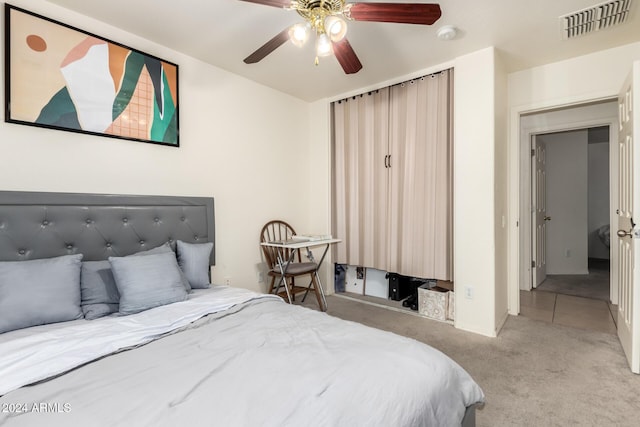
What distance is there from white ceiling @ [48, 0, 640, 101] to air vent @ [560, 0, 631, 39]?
53 mm

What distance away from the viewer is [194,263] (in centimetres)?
227

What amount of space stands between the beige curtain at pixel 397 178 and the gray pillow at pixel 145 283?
2.21 metres

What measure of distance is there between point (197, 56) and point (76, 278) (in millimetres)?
2090

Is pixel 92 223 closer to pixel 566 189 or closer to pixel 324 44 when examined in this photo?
pixel 324 44

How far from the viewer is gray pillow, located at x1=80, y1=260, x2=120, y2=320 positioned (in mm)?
1736

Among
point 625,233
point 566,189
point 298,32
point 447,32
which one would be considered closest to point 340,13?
point 298,32

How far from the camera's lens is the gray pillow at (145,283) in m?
1.73

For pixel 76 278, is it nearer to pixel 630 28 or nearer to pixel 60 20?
pixel 60 20

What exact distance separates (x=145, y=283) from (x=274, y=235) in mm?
1886

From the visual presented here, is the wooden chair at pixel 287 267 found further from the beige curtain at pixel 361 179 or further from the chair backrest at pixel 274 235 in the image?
the beige curtain at pixel 361 179

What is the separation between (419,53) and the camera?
276 cm

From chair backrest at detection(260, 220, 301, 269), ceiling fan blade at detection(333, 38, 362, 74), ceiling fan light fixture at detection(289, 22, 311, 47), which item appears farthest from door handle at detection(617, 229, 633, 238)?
chair backrest at detection(260, 220, 301, 269)

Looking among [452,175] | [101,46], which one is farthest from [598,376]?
[101,46]

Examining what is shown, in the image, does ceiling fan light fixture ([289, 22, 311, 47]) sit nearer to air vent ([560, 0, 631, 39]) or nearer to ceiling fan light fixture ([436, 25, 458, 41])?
ceiling fan light fixture ([436, 25, 458, 41])
